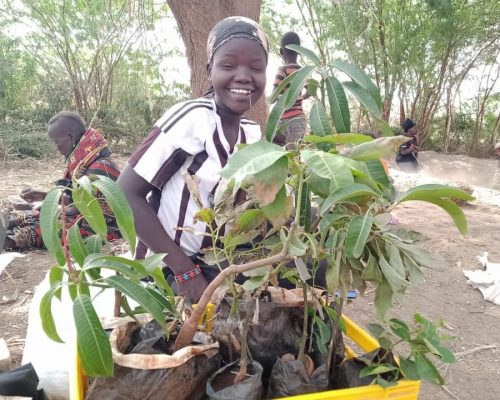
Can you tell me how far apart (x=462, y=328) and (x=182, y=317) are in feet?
8.30

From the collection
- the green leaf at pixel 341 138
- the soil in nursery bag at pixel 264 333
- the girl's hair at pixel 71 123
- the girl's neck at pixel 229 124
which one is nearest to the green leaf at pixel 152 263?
the soil in nursery bag at pixel 264 333

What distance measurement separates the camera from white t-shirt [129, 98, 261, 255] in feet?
4.82

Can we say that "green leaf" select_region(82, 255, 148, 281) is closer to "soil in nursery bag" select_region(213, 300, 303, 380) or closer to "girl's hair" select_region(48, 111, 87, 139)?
"soil in nursery bag" select_region(213, 300, 303, 380)

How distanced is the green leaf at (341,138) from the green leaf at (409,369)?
420mm

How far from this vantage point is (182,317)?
95 centimetres

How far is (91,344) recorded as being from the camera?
726mm

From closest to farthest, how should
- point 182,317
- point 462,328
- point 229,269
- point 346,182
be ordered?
point 346,182 < point 229,269 < point 182,317 < point 462,328

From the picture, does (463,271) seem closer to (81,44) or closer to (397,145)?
(397,145)

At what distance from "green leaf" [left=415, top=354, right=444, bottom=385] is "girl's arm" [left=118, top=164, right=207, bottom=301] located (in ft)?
2.47

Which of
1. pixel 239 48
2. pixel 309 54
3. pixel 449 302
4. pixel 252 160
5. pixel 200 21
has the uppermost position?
pixel 200 21

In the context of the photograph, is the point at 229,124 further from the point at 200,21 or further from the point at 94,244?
the point at 200,21

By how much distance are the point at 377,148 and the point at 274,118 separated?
11.0 inches

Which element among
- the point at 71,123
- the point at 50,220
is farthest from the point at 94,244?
the point at 71,123

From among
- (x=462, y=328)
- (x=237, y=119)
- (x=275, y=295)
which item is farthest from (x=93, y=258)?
(x=462, y=328)
